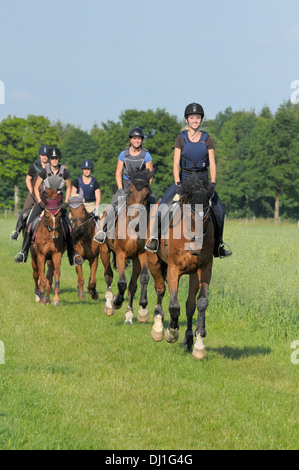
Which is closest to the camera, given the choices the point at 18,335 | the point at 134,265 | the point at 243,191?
the point at 18,335

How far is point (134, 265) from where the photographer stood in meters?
12.4

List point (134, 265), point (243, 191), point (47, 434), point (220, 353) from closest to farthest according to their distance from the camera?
point (47, 434) < point (220, 353) < point (134, 265) < point (243, 191)

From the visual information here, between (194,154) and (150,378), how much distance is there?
3.44 meters

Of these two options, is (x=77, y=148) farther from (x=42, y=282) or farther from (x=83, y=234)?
(x=42, y=282)

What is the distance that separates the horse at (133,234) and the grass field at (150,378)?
93 cm

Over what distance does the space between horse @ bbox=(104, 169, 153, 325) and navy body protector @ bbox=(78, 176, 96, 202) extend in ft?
14.1

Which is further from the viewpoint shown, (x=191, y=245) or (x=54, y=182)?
(x=54, y=182)

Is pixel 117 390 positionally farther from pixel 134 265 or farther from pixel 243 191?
pixel 243 191

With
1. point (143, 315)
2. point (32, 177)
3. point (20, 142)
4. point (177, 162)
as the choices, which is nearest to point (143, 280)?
point (143, 315)

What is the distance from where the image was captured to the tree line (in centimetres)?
8044

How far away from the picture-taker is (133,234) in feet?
37.8
